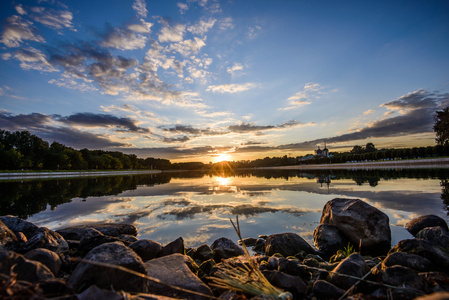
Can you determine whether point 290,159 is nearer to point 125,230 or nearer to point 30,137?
point 30,137

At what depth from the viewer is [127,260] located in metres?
2.89

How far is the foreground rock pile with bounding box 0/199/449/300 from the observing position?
2.56 meters

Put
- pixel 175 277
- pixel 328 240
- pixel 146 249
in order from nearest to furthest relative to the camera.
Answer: pixel 175 277
pixel 146 249
pixel 328 240

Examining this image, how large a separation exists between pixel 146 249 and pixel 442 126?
72062 millimetres

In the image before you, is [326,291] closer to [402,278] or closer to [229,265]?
[402,278]

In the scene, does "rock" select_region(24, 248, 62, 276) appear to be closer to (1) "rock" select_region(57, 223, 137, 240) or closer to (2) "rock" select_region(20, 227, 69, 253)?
(2) "rock" select_region(20, 227, 69, 253)

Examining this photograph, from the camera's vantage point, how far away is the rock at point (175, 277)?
126 inches

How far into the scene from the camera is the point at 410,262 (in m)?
3.62

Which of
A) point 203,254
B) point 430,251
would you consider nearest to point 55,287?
point 203,254

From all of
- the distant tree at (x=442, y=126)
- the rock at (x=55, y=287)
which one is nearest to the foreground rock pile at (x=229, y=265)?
the rock at (x=55, y=287)

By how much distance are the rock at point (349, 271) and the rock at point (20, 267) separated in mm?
4150

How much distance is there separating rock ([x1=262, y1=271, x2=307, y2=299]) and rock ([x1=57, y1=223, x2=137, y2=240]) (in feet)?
16.7

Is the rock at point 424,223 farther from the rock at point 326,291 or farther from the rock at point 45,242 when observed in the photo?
the rock at point 45,242

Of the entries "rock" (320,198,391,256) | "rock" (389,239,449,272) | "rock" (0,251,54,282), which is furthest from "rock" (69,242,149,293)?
"rock" (320,198,391,256)
